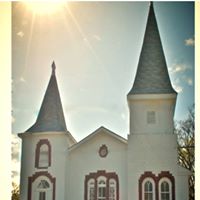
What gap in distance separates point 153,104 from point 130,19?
1.28 metres

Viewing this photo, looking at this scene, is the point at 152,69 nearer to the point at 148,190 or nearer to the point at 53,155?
the point at 148,190

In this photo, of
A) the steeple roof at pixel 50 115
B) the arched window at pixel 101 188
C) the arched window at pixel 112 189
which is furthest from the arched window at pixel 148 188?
the steeple roof at pixel 50 115

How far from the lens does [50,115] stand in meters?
6.11

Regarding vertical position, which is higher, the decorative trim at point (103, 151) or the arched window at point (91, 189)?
the decorative trim at point (103, 151)

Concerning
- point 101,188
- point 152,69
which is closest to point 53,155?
point 101,188

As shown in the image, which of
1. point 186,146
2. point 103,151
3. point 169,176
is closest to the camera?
point 186,146

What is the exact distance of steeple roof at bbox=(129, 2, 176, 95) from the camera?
5.41 metres

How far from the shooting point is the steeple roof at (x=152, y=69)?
5.41 m

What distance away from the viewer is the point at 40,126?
19.2 feet

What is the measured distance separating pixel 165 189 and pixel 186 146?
2.11 feet

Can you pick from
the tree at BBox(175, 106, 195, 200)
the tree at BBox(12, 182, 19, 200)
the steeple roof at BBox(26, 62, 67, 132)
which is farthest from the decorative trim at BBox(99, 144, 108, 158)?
the tree at BBox(12, 182, 19, 200)

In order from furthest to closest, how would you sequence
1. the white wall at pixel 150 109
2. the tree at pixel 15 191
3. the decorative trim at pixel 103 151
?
the decorative trim at pixel 103 151
the white wall at pixel 150 109
the tree at pixel 15 191

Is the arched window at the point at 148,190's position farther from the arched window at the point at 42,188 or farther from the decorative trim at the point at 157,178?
the arched window at the point at 42,188
